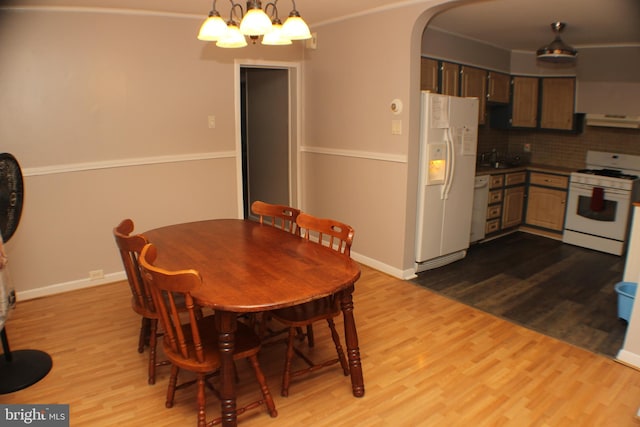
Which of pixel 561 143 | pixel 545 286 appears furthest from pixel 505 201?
pixel 545 286

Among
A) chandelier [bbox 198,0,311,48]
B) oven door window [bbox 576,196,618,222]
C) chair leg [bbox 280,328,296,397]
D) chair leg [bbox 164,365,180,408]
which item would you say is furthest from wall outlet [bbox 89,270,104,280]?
oven door window [bbox 576,196,618,222]

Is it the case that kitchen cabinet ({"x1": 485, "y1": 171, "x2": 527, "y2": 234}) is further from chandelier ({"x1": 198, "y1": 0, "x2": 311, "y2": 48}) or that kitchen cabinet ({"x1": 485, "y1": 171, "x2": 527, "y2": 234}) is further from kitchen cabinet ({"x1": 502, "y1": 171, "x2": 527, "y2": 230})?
chandelier ({"x1": 198, "y1": 0, "x2": 311, "y2": 48})

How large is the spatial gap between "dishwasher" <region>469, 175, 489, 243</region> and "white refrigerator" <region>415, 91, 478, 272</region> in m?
0.49

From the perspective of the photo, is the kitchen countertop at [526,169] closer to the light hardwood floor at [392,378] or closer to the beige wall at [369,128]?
the beige wall at [369,128]

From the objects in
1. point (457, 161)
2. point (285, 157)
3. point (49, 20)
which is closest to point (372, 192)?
point (457, 161)

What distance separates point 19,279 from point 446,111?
3.86 metres

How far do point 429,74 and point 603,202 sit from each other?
2.38 metres

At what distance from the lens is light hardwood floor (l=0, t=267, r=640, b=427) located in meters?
2.39

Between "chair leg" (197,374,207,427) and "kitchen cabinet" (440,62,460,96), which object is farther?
"kitchen cabinet" (440,62,460,96)

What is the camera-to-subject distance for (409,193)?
13.5 ft

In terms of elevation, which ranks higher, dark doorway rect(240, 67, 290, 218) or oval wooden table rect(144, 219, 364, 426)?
dark doorway rect(240, 67, 290, 218)

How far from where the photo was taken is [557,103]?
223 inches

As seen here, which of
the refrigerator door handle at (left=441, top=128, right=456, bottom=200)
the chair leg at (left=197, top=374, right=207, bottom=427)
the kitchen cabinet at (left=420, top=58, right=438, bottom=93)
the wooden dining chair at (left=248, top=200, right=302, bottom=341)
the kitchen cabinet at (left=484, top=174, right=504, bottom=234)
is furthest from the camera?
the kitchen cabinet at (left=484, top=174, right=504, bottom=234)

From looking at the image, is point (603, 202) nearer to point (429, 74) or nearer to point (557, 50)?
point (557, 50)
